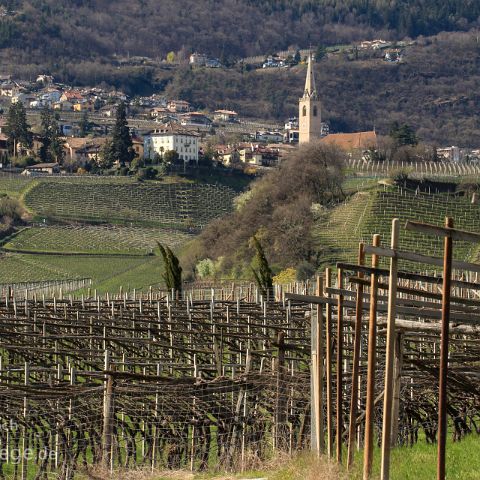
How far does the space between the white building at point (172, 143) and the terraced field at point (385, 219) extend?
161 feet

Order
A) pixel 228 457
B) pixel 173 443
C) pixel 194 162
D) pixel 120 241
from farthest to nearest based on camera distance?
pixel 194 162 < pixel 120 241 < pixel 173 443 < pixel 228 457

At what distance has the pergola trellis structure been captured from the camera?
13914 millimetres

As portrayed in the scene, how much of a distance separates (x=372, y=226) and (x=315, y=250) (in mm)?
4132

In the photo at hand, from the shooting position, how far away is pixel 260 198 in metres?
75.1

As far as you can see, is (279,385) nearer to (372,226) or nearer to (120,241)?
(372,226)

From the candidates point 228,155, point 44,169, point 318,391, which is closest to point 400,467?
point 318,391

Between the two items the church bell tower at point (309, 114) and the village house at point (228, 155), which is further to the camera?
the church bell tower at point (309, 114)

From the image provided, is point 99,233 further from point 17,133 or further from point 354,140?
point 354,140

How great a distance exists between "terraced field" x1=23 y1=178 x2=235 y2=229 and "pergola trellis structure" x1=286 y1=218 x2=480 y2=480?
74.9m

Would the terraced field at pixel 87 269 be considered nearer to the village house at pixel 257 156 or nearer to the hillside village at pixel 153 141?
the hillside village at pixel 153 141

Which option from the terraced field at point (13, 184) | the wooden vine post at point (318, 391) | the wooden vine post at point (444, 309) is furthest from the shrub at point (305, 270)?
the wooden vine post at point (444, 309)

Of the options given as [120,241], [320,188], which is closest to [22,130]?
[120,241]

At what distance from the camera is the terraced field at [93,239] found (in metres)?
82.2

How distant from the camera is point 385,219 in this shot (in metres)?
69.8
